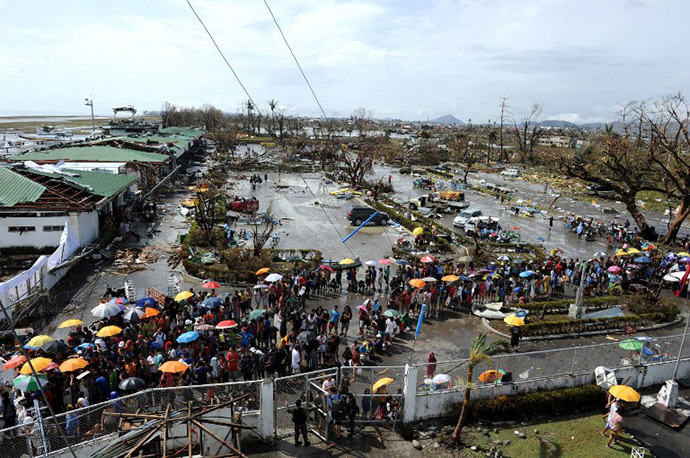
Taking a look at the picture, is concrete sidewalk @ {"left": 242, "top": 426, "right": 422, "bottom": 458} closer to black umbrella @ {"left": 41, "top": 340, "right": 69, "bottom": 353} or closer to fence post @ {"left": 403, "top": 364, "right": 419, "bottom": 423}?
fence post @ {"left": 403, "top": 364, "right": 419, "bottom": 423}

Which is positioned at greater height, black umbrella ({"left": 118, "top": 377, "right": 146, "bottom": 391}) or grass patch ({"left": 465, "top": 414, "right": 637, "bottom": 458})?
black umbrella ({"left": 118, "top": 377, "right": 146, "bottom": 391})

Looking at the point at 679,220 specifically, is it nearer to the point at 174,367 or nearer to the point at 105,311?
the point at 174,367

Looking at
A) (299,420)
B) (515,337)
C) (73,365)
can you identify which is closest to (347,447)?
(299,420)

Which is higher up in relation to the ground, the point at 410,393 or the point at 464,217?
the point at 464,217

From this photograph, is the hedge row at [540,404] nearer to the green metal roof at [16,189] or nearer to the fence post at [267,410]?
the fence post at [267,410]

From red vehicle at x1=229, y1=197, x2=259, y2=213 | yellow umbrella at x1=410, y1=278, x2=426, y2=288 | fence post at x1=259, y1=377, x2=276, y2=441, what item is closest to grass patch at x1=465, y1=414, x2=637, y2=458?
fence post at x1=259, y1=377, x2=276, y2=441
